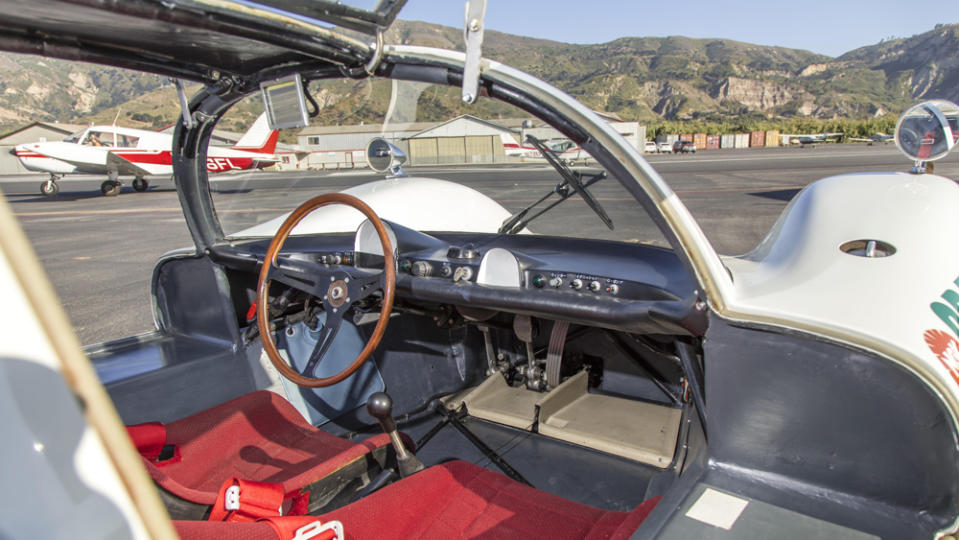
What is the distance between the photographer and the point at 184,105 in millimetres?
2320

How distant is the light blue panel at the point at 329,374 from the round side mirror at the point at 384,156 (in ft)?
2.83

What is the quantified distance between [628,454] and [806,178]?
16082 mm

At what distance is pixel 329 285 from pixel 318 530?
1129 mm

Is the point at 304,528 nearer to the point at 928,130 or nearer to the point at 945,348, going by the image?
the point at 945,348

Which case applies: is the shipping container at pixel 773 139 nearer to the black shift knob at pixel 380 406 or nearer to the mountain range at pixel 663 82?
the mountain range at pixel 663 82

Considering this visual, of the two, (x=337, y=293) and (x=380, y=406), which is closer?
(x=380, y=406)

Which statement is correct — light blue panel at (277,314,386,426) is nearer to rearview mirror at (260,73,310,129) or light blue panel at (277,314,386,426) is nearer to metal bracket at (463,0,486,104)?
rearview mirror at (260,73,310,129)

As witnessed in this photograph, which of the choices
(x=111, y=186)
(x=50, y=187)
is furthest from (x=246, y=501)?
(x=50, y=187)

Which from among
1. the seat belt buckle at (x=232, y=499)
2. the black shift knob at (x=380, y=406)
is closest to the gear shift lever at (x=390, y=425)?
the black shift knob at (x=380, y=406)

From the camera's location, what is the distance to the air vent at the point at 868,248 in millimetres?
1646

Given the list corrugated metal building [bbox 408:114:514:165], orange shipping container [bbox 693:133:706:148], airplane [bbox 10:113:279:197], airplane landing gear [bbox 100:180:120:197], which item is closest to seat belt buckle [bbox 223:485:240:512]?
corrugated metal building [bbox 408:114:514:165]

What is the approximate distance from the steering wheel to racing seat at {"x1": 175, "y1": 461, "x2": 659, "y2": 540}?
0.51m

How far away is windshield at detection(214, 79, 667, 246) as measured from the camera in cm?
182

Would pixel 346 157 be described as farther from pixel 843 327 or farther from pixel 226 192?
pixel 843 327
